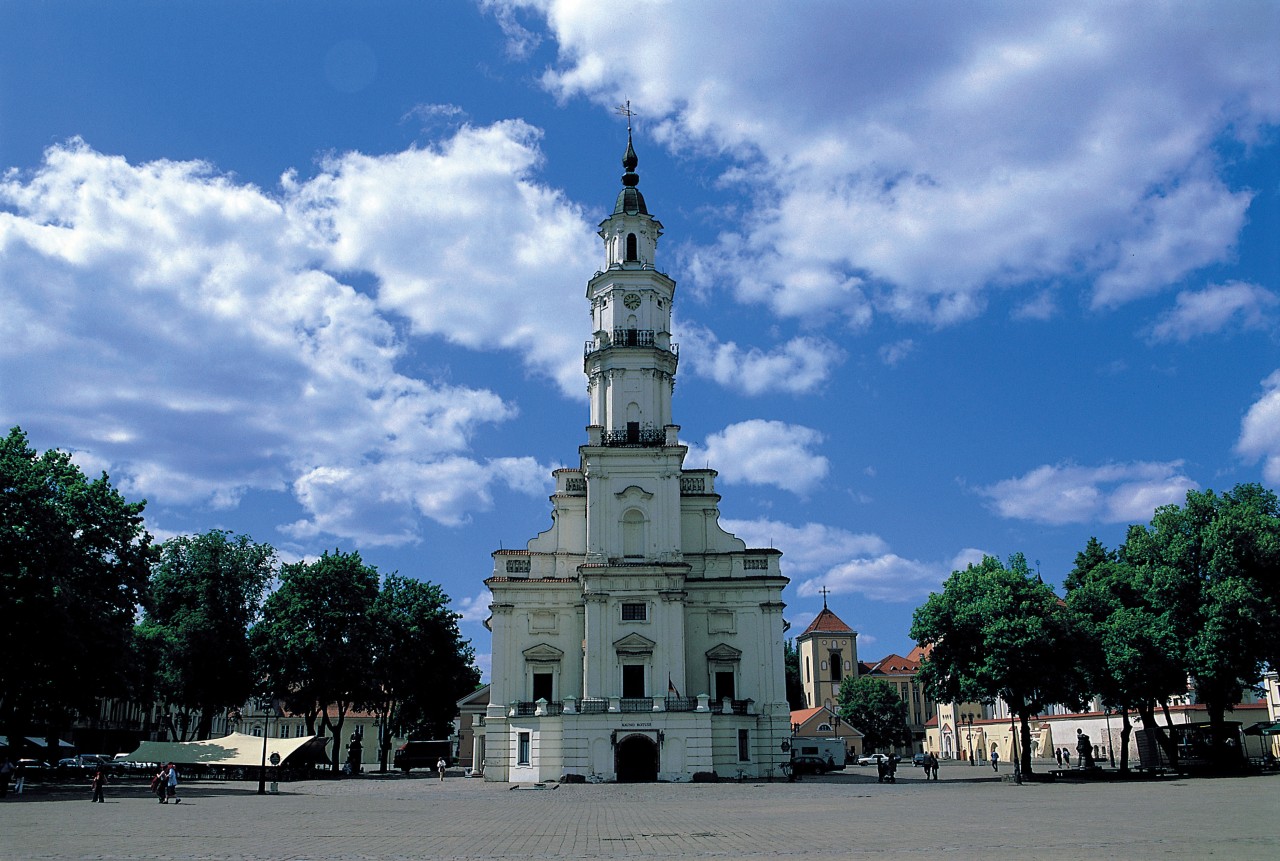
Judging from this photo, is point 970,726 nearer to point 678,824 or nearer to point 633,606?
point 633,606

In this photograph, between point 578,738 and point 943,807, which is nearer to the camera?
point 943,807

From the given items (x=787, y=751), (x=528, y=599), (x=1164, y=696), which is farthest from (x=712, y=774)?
(x=1164, y=696)

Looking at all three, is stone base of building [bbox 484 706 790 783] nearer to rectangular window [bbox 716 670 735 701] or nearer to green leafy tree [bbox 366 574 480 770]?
rectangular window [bbox 716 670 735 701]

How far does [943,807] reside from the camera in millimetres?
28031

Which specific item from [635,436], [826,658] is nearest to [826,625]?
[826,658]

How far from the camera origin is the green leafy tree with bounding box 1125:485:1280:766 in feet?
143

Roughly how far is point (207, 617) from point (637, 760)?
1176 inches

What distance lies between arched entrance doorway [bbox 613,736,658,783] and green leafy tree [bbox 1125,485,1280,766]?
25.8m

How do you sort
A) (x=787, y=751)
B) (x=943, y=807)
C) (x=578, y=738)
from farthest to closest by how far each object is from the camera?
(x=787, y=751), (x=578, y=738), (x=943, y=807)

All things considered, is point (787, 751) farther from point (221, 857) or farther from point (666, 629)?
point (221, 857)

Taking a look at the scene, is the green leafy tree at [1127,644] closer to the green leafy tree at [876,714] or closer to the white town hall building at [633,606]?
the white town hall building at [633,606]

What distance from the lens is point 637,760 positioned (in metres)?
50.7

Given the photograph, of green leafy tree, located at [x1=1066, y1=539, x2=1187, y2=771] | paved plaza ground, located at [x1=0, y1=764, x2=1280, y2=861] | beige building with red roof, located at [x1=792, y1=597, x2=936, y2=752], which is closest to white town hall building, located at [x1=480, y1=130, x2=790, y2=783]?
paved plaza ground, located at [x1=0, y1=764, x2=1280, y2=861]

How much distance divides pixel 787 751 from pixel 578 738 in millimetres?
12110
